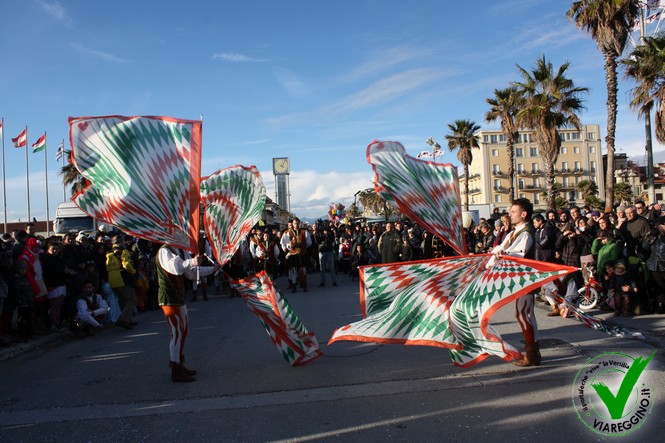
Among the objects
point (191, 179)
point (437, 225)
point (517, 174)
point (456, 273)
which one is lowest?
point (456, 273)

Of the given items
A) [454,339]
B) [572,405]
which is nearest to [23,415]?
[454,339]

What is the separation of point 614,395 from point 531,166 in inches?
3101

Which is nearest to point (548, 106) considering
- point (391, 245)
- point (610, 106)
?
point (610, 106)

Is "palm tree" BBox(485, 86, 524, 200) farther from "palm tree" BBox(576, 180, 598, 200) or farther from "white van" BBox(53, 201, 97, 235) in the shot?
"palm tree" BBox(576, 180, 598, 200)

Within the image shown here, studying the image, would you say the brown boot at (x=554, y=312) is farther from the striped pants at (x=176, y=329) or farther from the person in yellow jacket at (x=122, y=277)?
the person in yellow jacket at (x=122, y=277)

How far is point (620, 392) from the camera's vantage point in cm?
428

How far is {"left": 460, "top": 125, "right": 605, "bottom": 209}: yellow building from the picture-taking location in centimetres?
7569

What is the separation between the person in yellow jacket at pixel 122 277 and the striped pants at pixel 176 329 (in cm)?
428

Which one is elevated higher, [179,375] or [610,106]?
[610,106]

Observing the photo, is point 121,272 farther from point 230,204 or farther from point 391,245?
point 391,245

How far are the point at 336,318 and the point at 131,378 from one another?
392 centimetres

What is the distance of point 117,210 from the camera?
16.5ft

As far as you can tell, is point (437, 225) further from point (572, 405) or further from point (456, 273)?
point (572, 405)

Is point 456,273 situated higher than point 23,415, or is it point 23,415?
point 456,273
